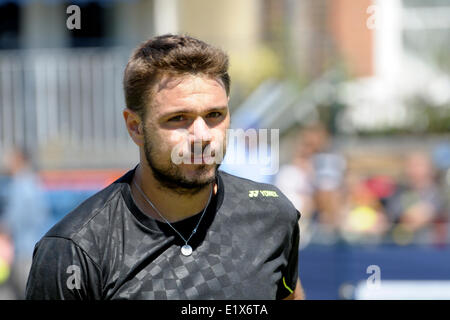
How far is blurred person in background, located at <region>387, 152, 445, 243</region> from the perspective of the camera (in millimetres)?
7336

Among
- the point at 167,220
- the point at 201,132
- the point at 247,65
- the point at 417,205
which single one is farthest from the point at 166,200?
the point at 247,65

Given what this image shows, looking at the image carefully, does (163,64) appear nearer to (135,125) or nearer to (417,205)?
(135,125)

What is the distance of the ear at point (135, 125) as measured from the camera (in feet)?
8.85

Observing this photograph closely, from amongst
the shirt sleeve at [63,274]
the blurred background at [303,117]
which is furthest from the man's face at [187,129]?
the blurred background at [303,117]

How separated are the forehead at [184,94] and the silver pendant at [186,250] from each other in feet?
1.64

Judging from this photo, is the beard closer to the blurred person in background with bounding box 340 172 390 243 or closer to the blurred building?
the blurred person in background with bounding box 340 172 390 243

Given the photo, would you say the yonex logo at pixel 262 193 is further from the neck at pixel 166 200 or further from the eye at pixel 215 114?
the eye at pixel 215 114

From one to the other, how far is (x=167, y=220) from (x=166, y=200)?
8cm

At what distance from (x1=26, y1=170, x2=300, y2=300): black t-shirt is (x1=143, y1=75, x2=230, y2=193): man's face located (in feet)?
0.65

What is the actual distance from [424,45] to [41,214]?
277 inches

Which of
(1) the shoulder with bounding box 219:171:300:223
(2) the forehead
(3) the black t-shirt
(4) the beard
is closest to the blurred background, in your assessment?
(1) the shoulder with bounding box 219:171:300:223

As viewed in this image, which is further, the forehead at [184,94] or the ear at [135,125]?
the ear at [135,125]

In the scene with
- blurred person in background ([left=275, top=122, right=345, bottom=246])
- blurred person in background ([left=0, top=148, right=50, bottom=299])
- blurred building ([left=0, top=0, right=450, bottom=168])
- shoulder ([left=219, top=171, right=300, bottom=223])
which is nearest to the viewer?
shoulder ([left=219, top=171, right=300, bottom=223])
